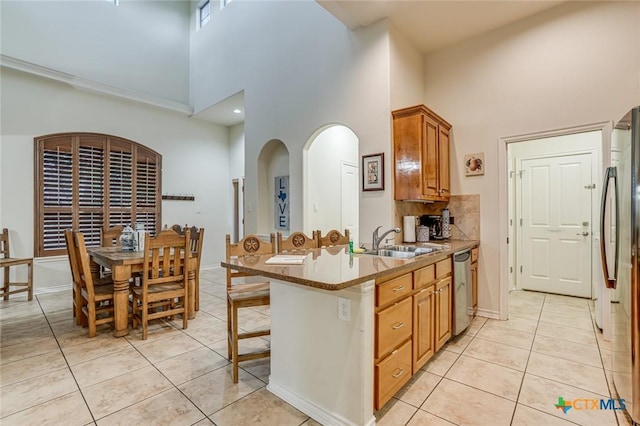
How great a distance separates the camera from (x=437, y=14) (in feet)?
10.5

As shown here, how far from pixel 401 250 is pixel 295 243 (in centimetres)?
103

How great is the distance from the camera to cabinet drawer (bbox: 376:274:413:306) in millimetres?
1710

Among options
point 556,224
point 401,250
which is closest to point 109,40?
point 401,250

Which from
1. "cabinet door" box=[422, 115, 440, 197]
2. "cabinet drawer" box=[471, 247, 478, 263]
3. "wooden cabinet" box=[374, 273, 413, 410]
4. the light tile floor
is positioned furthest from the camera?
"cabinet drawer" box=[471, 247, 478, 263]

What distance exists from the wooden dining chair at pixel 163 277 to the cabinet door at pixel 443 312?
2498mm

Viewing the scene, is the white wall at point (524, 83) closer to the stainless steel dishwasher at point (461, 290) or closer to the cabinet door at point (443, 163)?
the cabinet door at point (443, 163)

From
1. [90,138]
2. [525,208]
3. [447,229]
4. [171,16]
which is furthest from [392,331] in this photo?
[171,16]

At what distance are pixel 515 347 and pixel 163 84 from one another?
7.02 m

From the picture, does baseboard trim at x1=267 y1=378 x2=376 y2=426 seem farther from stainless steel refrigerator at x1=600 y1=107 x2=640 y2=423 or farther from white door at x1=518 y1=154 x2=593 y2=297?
white door at x1=518 y1=154 x2=593 y2=297

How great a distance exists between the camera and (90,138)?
504 cm

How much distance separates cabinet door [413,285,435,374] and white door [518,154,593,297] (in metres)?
3.30

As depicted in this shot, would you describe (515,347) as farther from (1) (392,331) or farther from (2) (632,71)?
(2) (632,71)

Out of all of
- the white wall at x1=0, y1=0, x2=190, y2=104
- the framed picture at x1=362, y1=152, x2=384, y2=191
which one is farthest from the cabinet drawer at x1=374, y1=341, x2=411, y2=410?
the white wall at x1=0, y1=0, x2=190, y2=104

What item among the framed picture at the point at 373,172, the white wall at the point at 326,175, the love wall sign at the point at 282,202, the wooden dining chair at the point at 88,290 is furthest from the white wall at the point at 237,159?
the framed picture at the point at 373,172
